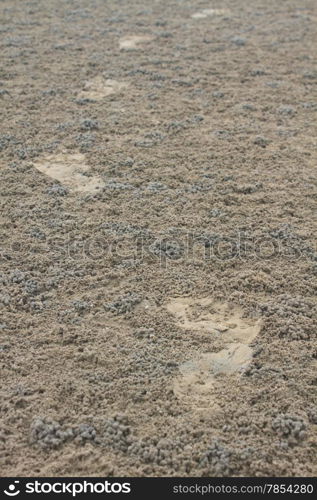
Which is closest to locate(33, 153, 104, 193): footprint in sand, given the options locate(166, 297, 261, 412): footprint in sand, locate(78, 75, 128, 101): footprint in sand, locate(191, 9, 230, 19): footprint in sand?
locate(78, 75, 128, 101): footprint in sand

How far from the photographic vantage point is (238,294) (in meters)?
6.22

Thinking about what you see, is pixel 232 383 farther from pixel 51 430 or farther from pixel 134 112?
pixel 134 112

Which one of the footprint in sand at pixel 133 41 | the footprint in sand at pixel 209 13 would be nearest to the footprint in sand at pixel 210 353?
the footprint in sand at pixel 133 41

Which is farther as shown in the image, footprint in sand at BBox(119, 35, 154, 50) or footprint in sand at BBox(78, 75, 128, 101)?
footprint in sand at BBox(119, 35, 154, 50)

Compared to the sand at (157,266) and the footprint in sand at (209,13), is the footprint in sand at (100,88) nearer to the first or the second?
the sand at (157,266)

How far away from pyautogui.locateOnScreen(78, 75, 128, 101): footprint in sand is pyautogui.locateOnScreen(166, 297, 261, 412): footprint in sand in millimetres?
6000

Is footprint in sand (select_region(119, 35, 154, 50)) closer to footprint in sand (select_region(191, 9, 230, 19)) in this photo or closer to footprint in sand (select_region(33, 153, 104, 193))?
footprint in sand (select_region(191, 9, 230, 19))

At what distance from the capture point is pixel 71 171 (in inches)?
334

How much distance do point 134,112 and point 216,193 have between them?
312 cm

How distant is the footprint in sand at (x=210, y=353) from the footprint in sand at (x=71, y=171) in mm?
2760

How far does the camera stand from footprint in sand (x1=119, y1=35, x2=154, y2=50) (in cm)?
1332

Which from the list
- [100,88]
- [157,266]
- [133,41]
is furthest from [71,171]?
[133,41]

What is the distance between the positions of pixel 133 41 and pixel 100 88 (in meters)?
3.26

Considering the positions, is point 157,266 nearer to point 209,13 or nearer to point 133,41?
point 133,41
